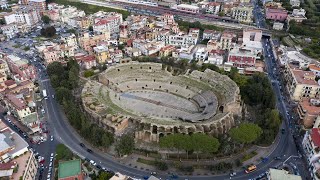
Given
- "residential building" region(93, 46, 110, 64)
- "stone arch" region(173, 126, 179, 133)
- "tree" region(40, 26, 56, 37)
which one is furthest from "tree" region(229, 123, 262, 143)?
"tree" region(40, 26, 56, 37)

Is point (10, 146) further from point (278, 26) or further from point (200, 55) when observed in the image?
point (278, 26)

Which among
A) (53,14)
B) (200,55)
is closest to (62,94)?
(200,55)

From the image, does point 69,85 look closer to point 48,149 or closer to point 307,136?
point 48,149

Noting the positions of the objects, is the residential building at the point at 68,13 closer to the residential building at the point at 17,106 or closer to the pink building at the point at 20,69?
the pink building at the point at 20,69

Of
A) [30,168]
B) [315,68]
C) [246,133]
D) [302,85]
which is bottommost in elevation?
[30,168]

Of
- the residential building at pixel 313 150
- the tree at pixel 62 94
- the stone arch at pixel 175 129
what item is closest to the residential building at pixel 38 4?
the tree at pixel 62 94

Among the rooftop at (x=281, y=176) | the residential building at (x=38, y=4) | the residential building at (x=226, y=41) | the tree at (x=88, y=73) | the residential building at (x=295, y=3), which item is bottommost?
the rooftop at (x=281, y=176)
